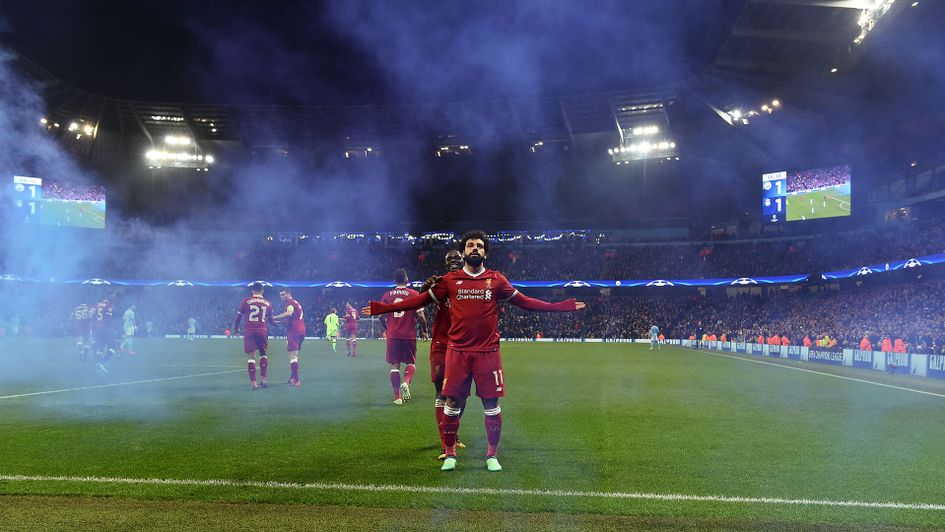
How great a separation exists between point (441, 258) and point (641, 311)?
783 inches

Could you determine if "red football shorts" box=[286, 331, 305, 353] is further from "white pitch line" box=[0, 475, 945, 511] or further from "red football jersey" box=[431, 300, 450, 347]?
"white pitch line" box=[0, 475, 945, 511]

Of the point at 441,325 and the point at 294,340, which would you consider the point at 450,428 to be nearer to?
the point at 441,325

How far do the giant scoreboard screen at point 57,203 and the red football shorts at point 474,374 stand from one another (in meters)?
17.4

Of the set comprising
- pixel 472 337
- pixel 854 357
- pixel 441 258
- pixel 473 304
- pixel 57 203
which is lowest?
pixel 854 357

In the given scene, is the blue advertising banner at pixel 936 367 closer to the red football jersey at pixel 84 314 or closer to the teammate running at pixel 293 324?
the teammate running at pixel 293 324

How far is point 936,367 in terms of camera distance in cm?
2175

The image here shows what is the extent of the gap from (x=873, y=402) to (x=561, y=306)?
9.98 meters

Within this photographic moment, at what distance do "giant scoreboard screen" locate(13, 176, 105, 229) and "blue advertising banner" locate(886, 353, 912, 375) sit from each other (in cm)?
2903

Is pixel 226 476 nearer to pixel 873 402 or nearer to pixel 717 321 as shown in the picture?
pixel 873 402

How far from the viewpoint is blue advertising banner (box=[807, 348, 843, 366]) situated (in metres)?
28.7

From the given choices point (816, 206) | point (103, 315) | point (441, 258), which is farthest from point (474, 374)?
point (441, 258)

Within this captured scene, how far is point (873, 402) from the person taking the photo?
13.9 m

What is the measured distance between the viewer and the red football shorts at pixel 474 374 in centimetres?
710

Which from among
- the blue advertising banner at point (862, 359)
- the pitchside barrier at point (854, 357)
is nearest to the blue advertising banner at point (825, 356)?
the pitchside barrier at point (854, 357)
